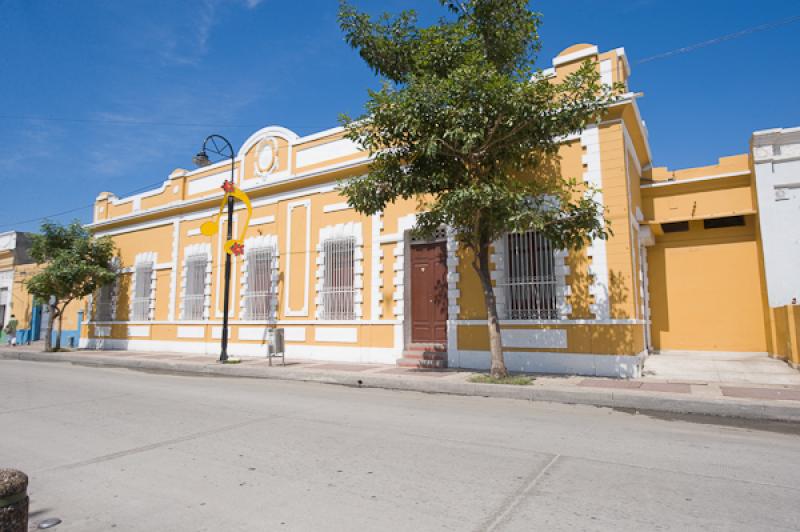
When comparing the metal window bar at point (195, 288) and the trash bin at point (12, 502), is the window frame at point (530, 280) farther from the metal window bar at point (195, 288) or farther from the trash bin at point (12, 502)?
the metal window bar at point (195, 288)

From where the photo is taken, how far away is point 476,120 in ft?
28.9

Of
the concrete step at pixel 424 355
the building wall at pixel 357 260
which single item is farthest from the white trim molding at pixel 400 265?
the concrete step at pixel 424 355

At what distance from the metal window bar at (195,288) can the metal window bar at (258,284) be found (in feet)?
7.89

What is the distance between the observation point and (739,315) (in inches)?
458

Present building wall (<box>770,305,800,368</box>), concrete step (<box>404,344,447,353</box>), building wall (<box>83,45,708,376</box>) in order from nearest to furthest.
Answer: building wall (<box>770,305,800,368</box>), building wall (<box>83,45,708,376</box>), concrete step (<box>404,344,447,353</box>)

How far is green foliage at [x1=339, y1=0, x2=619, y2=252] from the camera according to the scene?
28.5 feet

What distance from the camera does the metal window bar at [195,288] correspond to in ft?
58.5

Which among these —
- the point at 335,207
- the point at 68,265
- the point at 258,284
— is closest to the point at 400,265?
the point at 335,207

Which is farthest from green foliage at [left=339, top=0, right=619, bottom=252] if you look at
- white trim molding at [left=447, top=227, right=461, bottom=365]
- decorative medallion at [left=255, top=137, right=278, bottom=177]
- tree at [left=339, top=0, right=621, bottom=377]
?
decorative medallion at [left=255, top=137, right=278, bottom=177]

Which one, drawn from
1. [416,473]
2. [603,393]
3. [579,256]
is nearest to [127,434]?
[416,473]

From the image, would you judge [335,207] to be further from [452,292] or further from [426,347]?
[426,347]

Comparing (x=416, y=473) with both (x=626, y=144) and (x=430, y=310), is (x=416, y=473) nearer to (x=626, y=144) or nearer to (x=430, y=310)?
(x=430, y=310)

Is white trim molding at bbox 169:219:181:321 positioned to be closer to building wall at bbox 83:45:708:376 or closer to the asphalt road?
building wall at bbox 83:45:708:376

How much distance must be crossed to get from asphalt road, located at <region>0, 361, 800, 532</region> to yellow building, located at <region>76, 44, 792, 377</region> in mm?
3415
